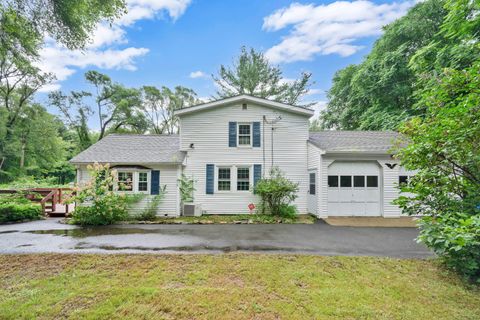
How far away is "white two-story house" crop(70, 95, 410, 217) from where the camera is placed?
1088 centimetres

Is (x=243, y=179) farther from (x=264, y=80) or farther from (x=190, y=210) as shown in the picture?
(x=264, y=80)

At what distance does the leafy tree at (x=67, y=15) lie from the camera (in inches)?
209

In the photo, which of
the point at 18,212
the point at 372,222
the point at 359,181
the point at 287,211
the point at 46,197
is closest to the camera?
the point at 372,222

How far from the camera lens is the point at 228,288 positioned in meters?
4.01

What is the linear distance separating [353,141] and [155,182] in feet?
34.7

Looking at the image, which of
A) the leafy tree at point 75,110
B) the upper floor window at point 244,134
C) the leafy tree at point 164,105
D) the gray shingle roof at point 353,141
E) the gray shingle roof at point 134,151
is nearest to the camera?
the gray shingle roof at point 353,141

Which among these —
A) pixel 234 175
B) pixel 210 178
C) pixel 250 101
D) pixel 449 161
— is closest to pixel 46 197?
pixel 210 178

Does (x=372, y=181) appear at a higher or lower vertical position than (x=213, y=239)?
higher

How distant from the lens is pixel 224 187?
11805 millimetres

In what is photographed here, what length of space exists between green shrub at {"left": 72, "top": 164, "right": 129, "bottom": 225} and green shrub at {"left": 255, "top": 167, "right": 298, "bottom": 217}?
647 cm

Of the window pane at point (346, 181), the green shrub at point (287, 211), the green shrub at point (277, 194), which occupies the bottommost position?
the green shrub at point (287, 211)

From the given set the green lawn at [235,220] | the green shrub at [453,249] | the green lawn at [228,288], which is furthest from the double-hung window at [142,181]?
the green shrub at [453,249]

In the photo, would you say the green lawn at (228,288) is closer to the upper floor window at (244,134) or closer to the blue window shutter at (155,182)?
the blue window shutter at (155,182)

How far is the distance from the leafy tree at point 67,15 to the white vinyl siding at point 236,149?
6.33m
